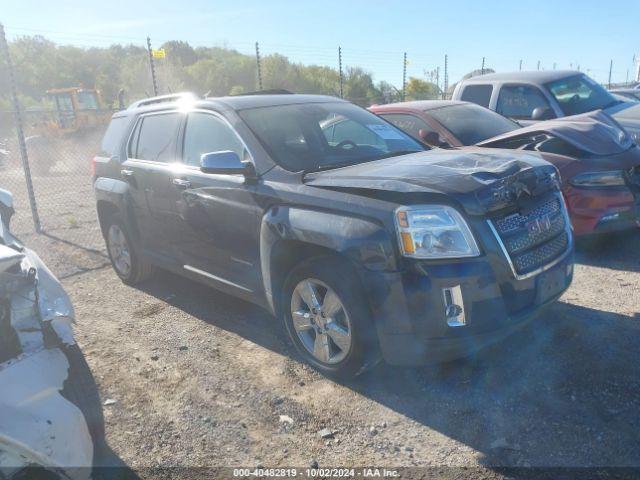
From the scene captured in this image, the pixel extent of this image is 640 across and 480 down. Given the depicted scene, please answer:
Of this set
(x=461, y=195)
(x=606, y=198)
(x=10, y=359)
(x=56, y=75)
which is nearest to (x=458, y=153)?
(x=461, y=195)

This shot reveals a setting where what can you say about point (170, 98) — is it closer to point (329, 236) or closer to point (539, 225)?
point (329, 236)

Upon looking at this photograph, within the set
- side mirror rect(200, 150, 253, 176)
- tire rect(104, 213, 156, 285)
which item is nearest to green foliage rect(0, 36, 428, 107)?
tire rect(104, 213, 156, 285)

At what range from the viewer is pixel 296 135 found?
13.6 feet

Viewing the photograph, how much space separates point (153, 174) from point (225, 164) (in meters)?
1.33

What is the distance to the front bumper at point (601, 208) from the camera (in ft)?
17.3

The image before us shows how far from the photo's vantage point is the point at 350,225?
3191 millimetres

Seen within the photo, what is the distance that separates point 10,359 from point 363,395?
1942mm

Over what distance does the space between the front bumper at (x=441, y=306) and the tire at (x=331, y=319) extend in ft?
0.42

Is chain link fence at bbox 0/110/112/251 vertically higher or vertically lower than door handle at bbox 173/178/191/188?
lower

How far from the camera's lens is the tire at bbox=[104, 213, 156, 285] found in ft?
18.0

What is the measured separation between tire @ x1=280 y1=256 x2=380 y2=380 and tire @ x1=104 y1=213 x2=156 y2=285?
2.25 metres

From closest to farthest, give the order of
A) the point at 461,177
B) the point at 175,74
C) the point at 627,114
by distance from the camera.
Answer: the point at 461,177 → the point at 627,114 → the point at 175,74

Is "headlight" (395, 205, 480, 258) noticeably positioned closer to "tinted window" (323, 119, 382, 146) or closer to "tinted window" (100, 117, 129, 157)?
"tinted window" (323, 119, 382, 146)

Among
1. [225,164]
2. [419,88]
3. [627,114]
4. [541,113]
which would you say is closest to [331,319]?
[225,164]
